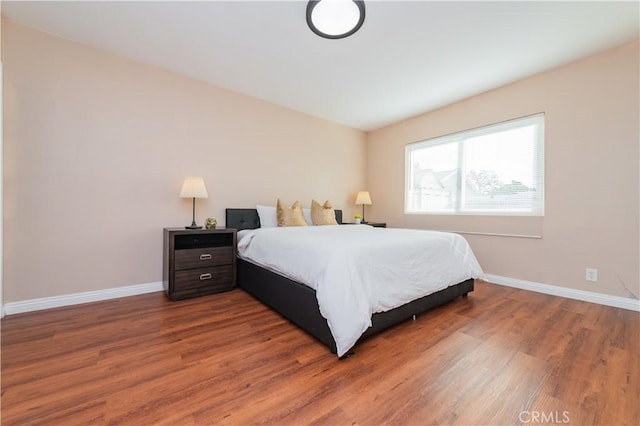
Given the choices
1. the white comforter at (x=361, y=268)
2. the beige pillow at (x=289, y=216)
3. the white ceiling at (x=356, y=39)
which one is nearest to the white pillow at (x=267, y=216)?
the beige pillow at (x=289, y=216)

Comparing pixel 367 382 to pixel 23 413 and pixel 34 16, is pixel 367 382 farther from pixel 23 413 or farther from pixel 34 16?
pixel 34 16

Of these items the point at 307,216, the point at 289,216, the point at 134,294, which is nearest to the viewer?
the point at 134,294

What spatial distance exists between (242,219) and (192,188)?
31.4 inches

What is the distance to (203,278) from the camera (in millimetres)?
2711

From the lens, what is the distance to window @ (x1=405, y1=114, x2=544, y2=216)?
300 centimetres

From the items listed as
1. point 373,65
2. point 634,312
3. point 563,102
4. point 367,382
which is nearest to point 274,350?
point 367,382

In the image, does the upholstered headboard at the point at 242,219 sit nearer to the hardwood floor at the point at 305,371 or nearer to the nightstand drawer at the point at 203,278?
the nightstand drawer at the point at 203,278

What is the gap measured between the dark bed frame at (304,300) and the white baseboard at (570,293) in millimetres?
853

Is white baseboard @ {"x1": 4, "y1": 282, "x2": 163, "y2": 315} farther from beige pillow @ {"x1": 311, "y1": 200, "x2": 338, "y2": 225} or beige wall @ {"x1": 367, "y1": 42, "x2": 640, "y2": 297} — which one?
beige wall @ {"x1": 367, "y1": 42, "x2": 640, "y2": 297}

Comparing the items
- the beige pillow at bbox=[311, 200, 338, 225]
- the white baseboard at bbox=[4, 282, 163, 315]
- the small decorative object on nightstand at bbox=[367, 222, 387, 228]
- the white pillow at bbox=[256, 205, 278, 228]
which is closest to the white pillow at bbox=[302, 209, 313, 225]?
the beige pillow at bbox=[311, 200, 338, 225]

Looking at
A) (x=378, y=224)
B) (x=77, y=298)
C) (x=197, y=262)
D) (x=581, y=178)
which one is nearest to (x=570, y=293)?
(x=581, y=178)

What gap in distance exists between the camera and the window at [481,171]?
3.00 m

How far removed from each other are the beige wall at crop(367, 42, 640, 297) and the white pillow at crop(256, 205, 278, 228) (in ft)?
9.15

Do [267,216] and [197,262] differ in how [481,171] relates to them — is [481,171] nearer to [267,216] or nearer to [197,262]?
[267,216]
